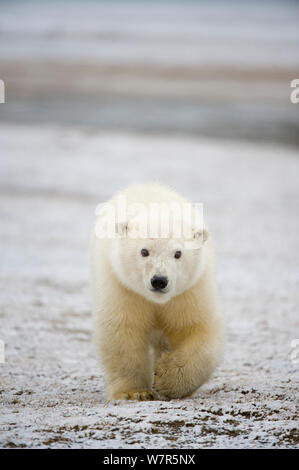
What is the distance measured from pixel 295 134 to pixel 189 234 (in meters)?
15.0

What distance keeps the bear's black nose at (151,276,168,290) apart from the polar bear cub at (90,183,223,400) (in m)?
0.13

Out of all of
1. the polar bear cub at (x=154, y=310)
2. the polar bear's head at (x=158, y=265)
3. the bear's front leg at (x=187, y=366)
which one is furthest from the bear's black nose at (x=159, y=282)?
the bear's front leg at (x=187, y=366)

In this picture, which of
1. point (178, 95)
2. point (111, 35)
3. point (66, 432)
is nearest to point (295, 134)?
point (178, 95)

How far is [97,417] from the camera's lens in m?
3.61

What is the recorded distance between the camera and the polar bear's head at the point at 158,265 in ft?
13.1

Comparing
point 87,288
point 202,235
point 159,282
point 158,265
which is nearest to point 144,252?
point 158,265

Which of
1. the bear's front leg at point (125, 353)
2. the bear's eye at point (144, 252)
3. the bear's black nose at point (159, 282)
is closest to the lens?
the bear's black nose at point (159, 282)

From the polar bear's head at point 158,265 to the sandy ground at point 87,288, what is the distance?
0.64 m

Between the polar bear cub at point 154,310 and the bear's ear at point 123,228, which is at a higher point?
the bear's ear at point 123,228

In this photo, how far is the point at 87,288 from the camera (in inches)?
310

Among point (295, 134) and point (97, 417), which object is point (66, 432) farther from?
point (295, 134)

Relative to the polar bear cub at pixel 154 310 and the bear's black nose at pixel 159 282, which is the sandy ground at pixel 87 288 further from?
the bear's black nose at pixel 159 282

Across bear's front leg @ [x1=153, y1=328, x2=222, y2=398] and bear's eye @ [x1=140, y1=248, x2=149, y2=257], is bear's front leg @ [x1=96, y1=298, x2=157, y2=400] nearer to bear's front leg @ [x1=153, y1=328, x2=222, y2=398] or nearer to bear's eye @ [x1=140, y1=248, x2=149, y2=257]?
bear's front leg @ [x1=153, y1=328, x2=222, y2=398]

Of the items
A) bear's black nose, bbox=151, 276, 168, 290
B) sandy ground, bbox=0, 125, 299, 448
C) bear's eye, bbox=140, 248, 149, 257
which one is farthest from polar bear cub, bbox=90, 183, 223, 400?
sandy ground, bbox=0, 125, 299, 448
